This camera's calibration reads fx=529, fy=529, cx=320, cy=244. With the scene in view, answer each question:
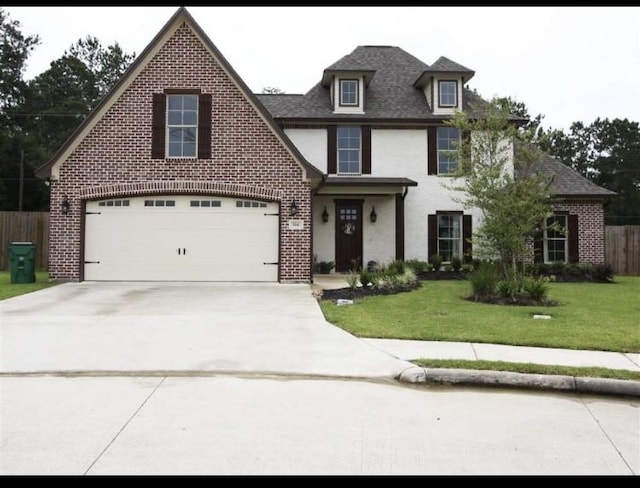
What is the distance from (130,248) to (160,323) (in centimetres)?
684

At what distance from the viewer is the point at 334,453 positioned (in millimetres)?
3746

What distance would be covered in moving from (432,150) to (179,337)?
14.0 meters

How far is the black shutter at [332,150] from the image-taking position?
19.0m

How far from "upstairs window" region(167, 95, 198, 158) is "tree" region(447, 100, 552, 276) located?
7208mm

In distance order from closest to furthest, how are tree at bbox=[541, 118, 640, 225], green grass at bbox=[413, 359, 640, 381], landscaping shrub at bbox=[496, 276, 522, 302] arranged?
1. green grass at bbox=[413, 359, 640, 381]
2. landscaping shrub at bbox=[496, 276, 522, 302]
3. tree at bbox=[541, 118, 640, 225]

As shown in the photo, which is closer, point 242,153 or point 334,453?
point 334,453

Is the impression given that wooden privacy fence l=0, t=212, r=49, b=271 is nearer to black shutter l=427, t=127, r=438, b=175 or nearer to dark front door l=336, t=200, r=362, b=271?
dark front door l=336, t=200, r=362, b=271

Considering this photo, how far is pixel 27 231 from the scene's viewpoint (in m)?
20.2

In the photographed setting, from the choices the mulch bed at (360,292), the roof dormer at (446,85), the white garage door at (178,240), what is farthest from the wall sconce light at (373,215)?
the mulch bed at (360,292)

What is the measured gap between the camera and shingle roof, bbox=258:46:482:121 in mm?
19156

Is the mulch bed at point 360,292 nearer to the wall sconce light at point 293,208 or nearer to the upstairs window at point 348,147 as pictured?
the wall sconce light at point 293,208

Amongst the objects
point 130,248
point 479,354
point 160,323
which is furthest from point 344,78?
point 479,354

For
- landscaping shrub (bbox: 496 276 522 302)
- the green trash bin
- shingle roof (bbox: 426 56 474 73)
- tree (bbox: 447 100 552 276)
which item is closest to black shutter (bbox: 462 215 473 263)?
shingle roof (bbox: 426 56 474 73)
